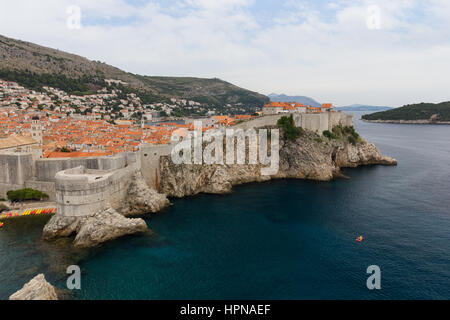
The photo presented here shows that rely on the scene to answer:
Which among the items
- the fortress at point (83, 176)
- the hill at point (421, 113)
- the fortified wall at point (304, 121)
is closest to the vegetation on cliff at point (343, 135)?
the fortified wall at point (304, 121)

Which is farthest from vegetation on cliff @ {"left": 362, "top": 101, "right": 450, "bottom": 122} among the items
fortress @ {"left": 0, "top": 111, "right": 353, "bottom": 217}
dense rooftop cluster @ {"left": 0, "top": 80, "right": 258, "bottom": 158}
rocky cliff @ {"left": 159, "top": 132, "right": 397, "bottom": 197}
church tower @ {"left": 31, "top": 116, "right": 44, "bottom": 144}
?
church tower @ {"left": 31, "top": 116, "right": 44, "bottom": 144}

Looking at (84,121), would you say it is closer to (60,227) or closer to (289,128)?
(289,128)

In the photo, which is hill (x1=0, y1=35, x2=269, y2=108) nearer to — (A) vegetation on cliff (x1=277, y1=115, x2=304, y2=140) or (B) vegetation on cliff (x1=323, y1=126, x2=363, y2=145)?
(A) vegetation on cliff (x1=277, y1=115, x2=304, y2=140)

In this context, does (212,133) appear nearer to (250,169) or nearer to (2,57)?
(250,169)

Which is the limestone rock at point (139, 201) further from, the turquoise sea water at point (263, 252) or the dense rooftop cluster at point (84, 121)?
the dense rooftop cluster at point (84, 121)
